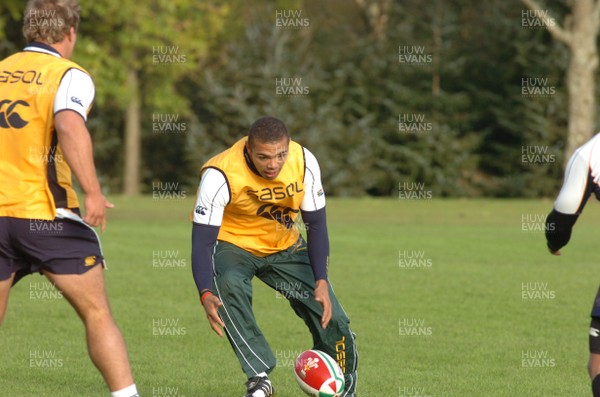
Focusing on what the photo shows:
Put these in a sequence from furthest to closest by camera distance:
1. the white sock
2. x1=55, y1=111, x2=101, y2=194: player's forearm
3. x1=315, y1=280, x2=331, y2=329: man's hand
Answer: x1=315, y1=280, x2=331, y2=329: man's hand, the white sock, x1=55, y1=111, x2=101, y2=194: player's forearm

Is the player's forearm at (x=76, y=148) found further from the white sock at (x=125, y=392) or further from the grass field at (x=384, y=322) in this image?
the grass field at (x=384, y=322)

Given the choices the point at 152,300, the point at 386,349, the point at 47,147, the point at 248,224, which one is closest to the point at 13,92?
the point at 47,147

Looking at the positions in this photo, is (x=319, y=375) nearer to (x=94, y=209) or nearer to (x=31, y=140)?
(x=94, y=209)

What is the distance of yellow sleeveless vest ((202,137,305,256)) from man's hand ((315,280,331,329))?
56cm

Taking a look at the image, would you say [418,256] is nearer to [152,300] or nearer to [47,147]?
[152,300]

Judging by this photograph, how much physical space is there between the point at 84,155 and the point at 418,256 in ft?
38.9

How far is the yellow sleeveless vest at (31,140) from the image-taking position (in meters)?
6.14

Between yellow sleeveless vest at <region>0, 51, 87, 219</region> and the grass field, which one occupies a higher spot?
yellow sleeveless vest at <region>0, 51, 87, 219</region>

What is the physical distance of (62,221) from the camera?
20.4 ft

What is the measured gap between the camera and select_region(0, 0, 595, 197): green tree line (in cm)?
3441

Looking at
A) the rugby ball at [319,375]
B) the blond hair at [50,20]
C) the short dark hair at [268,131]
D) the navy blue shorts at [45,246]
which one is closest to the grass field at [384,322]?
the rugby ball at [319,375]

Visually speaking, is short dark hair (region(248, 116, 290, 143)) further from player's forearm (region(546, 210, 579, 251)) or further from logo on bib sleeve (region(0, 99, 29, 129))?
player's forearm (region(546, 210, 579, 251))

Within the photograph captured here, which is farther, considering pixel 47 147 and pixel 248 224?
pixel 248 224

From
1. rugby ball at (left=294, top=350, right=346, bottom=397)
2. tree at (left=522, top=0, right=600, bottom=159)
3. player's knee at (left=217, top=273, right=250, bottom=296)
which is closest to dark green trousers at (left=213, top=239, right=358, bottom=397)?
player's knee at (left=217, top=273, right=250, bottom=296)
